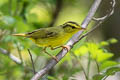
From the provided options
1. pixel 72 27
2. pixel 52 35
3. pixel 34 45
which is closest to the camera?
pixel 72 27

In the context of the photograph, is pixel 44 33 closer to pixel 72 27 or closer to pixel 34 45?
pixel 72 27

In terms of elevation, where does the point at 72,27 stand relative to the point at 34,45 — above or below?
below

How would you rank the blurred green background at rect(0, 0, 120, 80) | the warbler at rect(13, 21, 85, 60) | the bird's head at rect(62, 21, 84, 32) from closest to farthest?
the blurred green background at rect(0, 0, 120, 80)
the bird's head at rect(62, 21, 84, 32)
the warbler at rect(13, 21, 85, 60)

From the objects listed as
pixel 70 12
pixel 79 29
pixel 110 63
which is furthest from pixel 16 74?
pixel 70 12

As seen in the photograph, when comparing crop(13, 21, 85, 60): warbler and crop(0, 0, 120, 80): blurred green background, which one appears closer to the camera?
crop(0, 0, 120, 80): blurred green background

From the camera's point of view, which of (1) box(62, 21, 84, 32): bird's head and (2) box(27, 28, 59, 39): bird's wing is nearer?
(1) box(62, 21, 84, 32): bird's head

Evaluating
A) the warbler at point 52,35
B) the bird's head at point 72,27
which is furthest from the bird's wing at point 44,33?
the bird's head at point 72,27

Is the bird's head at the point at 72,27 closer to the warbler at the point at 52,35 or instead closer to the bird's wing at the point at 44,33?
the warbler at the point at 52,35

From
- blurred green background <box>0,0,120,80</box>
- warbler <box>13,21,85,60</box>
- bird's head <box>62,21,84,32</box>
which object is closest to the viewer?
blurred green background <box>0,0,120,80</box>

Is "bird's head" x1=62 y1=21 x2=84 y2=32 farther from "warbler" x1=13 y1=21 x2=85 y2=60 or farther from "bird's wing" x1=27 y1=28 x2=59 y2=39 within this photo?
"bird's wing" x1=27 y1=28 x2=59 y2=39

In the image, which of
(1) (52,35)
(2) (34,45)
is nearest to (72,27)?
(1) (52,35)

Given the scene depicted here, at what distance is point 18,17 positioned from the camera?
11.6 feet

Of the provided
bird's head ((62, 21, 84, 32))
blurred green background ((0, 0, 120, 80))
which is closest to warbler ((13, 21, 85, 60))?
bird's head ((62, 21, 84, 32))

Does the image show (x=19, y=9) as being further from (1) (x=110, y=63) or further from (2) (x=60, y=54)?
(1) (x=110, y=63)
